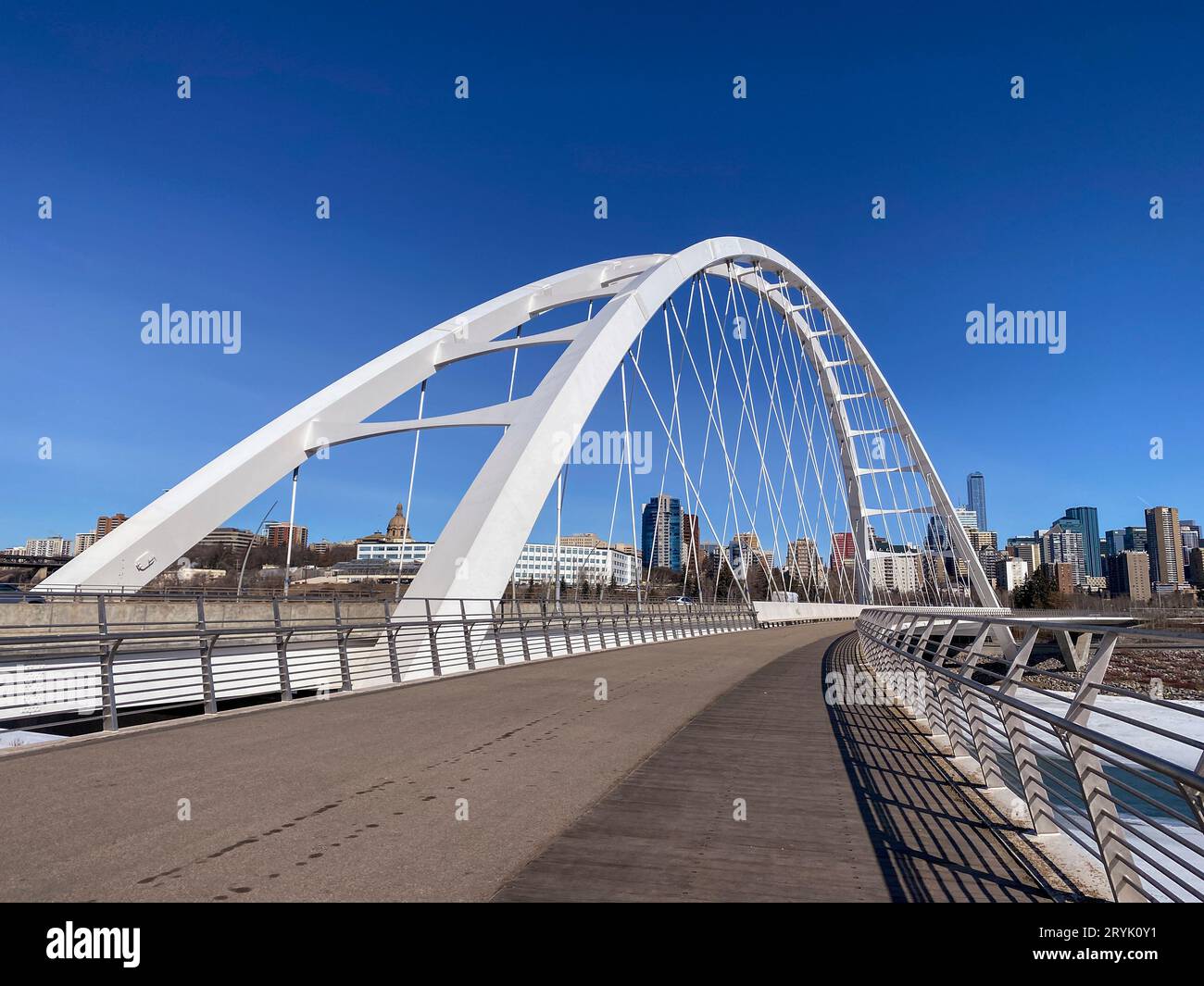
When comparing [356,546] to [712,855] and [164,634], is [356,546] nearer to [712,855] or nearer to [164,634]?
[164,634]

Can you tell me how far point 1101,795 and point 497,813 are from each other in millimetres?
3071

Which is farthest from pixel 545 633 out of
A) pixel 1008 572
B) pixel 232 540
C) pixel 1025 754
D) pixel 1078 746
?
pixel 1008 572

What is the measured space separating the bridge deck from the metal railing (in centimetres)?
91

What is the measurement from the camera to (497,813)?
4.83m

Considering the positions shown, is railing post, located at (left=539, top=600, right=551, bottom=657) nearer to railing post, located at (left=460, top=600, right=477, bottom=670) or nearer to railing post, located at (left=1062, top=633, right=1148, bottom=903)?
railing post, located at (left=460, top=600, right=477, bottom=670)

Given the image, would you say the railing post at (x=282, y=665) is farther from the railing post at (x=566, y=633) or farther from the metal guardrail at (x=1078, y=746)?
the railing post at (x=566, y=633)

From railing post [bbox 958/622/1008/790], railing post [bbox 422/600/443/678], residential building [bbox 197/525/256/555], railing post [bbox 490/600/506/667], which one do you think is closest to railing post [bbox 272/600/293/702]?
railing post [bbox 422/600/443/678]

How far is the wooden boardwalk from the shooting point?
3.60 meters

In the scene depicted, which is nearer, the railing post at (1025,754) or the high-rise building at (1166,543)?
the railing post at (1025,754)

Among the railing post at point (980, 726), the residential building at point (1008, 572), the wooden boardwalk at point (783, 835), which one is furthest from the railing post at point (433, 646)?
the residential building at point (1008, 572)

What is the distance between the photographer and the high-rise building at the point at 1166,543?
510ft

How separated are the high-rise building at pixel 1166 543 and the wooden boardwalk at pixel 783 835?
177 metres

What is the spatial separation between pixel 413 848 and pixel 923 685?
21.4ft
